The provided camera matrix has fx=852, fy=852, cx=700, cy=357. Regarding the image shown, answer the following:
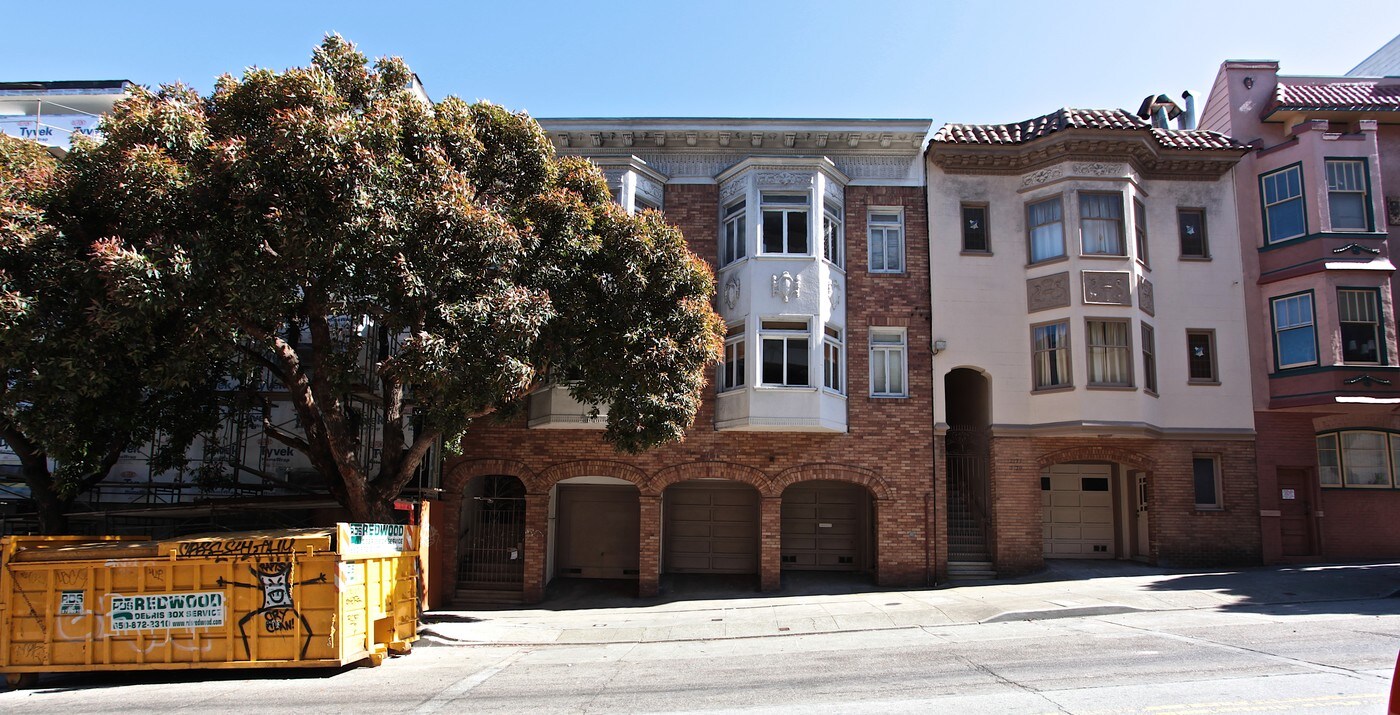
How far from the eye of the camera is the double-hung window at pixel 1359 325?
58.9ft

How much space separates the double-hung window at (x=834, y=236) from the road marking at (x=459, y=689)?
10.8 metres

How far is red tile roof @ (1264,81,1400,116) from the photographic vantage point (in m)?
19.1

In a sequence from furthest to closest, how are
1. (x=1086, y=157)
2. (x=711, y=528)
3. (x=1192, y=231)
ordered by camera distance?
(x=711, y=528) → (x=1192, y=231) → (x=1086, y=157)

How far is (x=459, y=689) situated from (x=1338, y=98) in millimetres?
22036

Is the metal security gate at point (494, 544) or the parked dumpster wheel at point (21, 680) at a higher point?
the metal security gate at point (494, 544)

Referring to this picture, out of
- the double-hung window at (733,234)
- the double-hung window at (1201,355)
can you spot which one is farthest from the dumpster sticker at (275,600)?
the double-hung window at (1201,355)

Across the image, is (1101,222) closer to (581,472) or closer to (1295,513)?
(1295,513)

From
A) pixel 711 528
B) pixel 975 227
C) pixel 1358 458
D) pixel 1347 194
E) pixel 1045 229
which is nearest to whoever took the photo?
pixel 1347 194

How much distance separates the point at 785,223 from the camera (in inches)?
716

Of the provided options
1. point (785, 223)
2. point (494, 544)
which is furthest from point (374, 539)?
point (785, 223)

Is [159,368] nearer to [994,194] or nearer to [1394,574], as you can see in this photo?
[994,194]

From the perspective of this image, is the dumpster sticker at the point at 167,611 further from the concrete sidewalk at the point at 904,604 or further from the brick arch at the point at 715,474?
Answer: the brick arch at the point at 715,474

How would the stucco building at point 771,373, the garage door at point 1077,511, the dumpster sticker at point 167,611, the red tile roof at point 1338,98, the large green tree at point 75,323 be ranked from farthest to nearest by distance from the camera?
the garage door at point 1077,511, the red tile roof at point 1338,98, the stucco building at point 771,373, the dumpster sticker at point 167,611, the large green tree at point 75,323

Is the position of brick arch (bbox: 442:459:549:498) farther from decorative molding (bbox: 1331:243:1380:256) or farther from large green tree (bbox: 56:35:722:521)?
decorative molding (bbox: 1331:243:1380:256)
